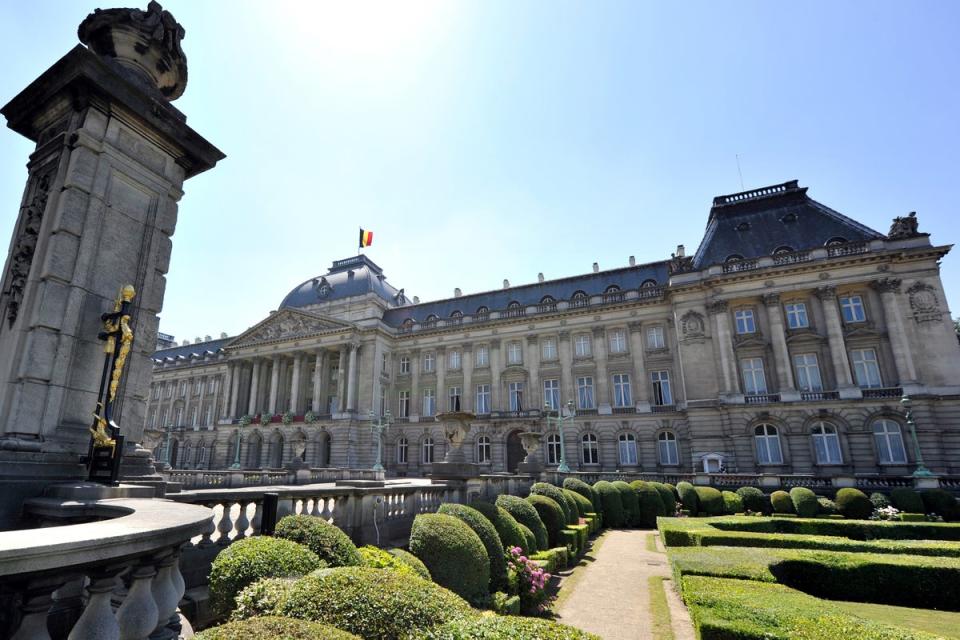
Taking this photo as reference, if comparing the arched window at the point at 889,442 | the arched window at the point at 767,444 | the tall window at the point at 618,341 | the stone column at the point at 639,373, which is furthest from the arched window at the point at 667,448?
the arched window at the point at 889,442

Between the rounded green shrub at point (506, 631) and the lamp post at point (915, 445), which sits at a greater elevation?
the lamp post at point (915, 445)

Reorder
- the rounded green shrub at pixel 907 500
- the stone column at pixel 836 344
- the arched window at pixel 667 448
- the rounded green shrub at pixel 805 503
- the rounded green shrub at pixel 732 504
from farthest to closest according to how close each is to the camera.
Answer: the arched window at pixel 667 448
the stone column at pixel 836 344
the rounded green shrub at pixel 732 504
the rounded green shrub at pixel 805 503
the rounded green shrub at pixel 907 500

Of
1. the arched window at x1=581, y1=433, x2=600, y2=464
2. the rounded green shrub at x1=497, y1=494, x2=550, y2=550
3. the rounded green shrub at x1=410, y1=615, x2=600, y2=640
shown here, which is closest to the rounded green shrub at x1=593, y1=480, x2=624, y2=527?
the rounded green shrub at x1=497, y1=494, x2=550, y2=550

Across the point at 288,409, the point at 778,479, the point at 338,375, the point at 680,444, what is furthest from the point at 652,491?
the point at 288,409

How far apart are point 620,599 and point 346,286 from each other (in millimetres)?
48816

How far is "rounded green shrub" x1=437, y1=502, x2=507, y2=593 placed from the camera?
971 centimetres

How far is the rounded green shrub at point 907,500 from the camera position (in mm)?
21922

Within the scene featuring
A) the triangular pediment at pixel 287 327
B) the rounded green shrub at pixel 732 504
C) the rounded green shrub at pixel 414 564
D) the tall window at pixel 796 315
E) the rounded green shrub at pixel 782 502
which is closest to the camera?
the rounded green shrub at pixel 414 564

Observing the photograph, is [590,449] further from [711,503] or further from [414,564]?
[414,564]

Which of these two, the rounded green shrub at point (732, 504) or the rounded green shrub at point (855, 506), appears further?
the rounded green shrub at point (732, 504)

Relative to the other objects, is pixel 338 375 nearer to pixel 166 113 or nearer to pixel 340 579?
pixel 166 113

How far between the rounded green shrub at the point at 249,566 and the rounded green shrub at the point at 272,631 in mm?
1980

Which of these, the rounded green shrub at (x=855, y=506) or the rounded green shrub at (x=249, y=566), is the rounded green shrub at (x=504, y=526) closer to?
the rounded green shrub at (x=249, y=566)

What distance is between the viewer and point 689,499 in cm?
2462
